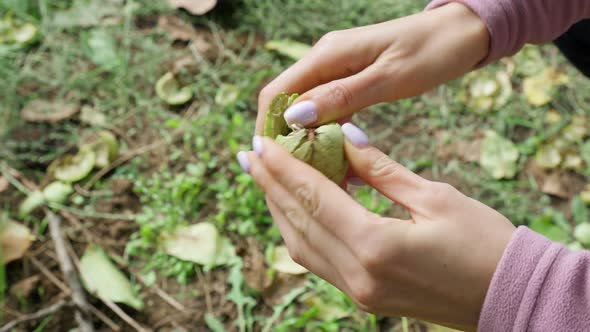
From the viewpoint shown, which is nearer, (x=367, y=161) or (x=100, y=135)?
(x=367, y=161)

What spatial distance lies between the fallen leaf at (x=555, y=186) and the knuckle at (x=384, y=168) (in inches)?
50.9

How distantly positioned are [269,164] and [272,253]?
0.79m

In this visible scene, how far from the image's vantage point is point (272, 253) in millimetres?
1761

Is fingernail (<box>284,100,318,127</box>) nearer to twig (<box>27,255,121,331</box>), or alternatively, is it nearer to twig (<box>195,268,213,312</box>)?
twig (<box>195,268,213,312</box>)

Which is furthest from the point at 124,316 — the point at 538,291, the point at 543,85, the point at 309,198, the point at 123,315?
the point at 543,85

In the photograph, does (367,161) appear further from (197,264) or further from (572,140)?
(572,140)

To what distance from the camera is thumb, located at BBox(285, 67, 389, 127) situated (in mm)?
1104

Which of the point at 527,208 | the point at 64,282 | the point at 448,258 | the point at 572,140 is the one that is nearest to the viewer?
the point at 448,258

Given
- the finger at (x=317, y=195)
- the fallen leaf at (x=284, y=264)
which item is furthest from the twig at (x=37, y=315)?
the finger at (x=317, y=195)

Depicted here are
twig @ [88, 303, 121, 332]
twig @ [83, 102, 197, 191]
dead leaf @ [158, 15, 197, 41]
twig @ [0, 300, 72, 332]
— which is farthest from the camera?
dead leaf @ [158, 15, 197, 41]

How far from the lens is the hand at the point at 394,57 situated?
1.23 metres

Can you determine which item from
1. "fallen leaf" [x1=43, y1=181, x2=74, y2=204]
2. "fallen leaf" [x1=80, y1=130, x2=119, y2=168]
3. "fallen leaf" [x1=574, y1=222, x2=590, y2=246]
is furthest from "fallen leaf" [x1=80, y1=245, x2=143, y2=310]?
"fallen leaf" [x1=574, y1=222, x2=590, y2=246]

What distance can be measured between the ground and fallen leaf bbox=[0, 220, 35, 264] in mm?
56

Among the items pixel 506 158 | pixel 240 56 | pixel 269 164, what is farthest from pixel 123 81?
pixel 506 158
